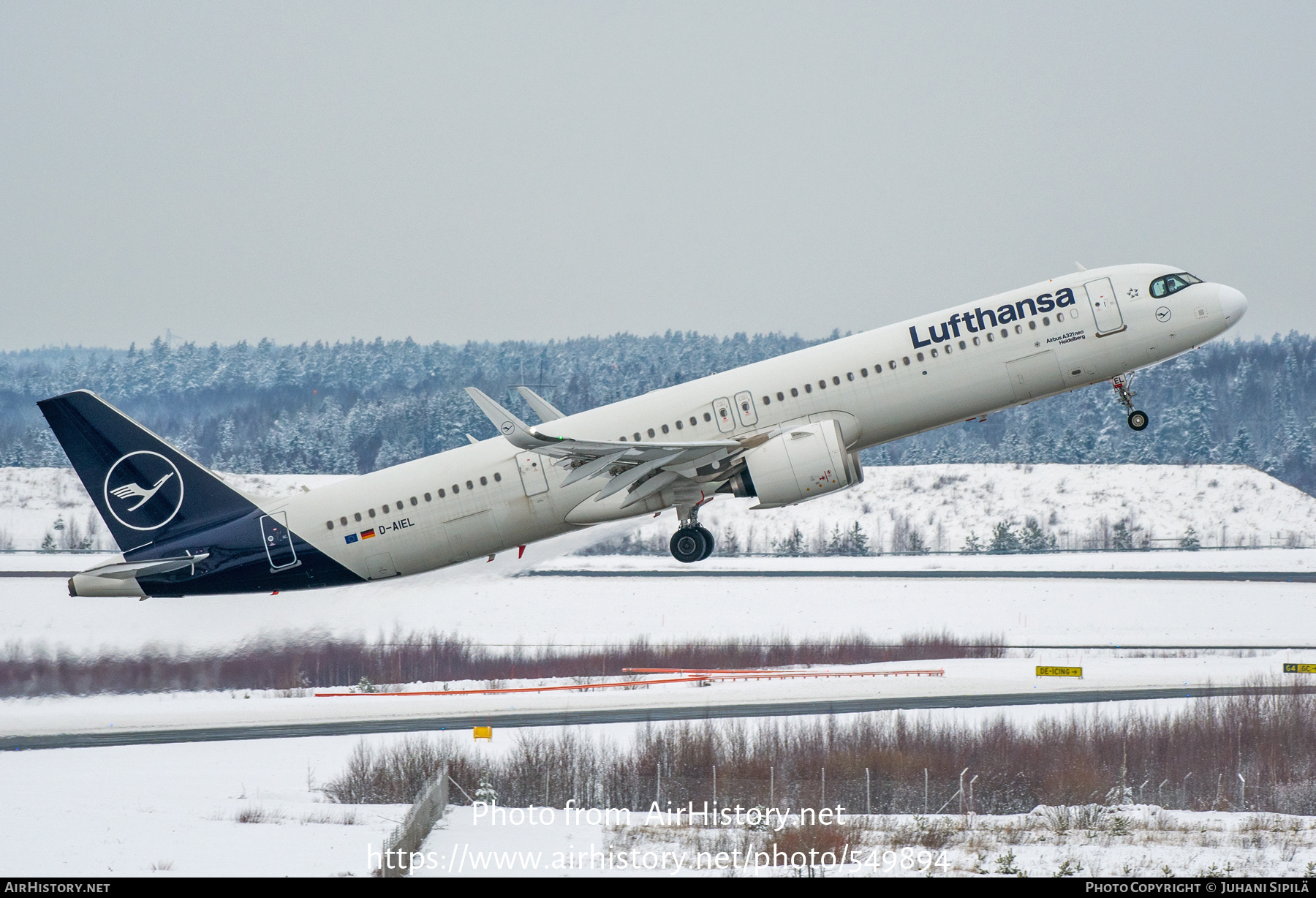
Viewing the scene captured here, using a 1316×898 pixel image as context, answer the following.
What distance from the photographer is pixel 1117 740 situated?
167 ft

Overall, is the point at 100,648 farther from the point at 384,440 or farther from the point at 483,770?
the point at 384,440

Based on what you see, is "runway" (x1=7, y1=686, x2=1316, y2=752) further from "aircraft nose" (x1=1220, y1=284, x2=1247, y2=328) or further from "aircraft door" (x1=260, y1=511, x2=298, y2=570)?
"aircraft nose" (x1=1220, y1=284, x2=1247, y2=328)

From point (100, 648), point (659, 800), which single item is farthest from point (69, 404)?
point (659, 800)

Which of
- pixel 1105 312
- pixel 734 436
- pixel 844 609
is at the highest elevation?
pixel 1105 312

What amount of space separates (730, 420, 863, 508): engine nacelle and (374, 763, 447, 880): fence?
12628 millimetres

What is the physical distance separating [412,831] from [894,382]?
58.1 ft

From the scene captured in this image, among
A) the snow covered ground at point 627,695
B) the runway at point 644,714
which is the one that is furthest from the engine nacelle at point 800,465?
the snow covered ground at point 627,695

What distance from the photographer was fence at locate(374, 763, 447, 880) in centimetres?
3234

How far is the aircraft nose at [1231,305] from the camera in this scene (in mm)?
38656

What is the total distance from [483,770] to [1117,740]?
23.2 metres

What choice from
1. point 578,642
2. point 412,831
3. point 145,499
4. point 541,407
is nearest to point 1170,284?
point 541,407

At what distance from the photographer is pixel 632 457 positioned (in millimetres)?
37594

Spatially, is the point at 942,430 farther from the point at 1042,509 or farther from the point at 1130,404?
the point at 1130,404

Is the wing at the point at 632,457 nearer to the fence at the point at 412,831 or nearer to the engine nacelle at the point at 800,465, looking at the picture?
the engine nacelle at the point at 800,465
